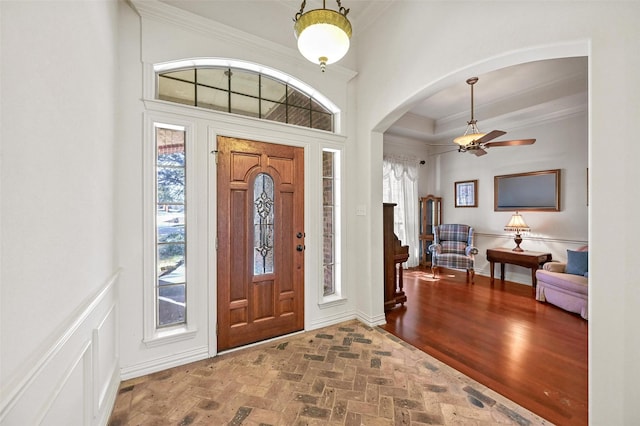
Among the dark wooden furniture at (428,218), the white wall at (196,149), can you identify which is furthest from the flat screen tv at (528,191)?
the white wall at (196,149)

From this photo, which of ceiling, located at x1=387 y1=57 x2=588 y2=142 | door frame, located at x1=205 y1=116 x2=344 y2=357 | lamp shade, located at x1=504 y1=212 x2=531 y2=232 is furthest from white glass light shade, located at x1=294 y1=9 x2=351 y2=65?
lamp shade, located at x1=504 y1=212 x2=531 y2=232

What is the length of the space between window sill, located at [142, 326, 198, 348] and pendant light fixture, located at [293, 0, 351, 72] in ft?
8.47

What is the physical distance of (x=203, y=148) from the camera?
96.0 inches

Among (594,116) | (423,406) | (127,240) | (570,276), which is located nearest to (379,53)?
(594,116)

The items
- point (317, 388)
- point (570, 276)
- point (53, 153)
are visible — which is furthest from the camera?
point (570, 276)

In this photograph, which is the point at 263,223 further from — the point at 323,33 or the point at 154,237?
the point at 323,33

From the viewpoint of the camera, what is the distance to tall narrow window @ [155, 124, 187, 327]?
7.70ft

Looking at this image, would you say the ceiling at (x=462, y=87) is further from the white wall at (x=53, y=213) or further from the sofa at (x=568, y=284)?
the sofa at (x=568, y=284)

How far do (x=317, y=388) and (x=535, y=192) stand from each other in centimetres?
541

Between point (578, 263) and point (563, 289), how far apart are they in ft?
1.63

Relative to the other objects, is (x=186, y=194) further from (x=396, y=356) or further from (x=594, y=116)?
(x=594, y=116)

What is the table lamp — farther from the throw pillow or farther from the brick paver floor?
the brick paver floor

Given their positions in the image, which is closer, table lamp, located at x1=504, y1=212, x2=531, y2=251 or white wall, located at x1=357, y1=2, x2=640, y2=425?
white wall, located at x1=357, y1=2, x2=640, y2=425

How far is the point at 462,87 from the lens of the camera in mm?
4262
